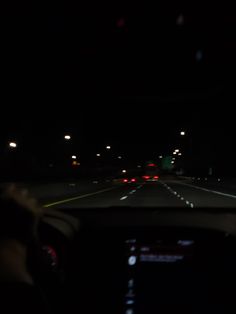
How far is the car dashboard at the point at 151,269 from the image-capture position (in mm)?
3992

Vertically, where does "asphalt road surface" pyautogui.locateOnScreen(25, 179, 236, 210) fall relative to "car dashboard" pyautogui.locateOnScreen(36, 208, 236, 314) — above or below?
above

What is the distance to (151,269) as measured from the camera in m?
4.21

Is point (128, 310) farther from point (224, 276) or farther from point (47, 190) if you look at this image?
point (47, 190)

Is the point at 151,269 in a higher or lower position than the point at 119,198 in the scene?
lower

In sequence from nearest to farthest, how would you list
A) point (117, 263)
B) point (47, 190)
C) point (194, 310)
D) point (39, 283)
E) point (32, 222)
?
point (32, 222) → point (39, 283) → point (194, 310) → point (117, 263) → point (47, 190)

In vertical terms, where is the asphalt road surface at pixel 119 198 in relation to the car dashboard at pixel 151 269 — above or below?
above

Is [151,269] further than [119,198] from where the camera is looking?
No

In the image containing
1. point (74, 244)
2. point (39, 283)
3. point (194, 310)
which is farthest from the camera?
point (74, 244)

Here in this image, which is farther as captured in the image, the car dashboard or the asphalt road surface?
the asphalt road surface

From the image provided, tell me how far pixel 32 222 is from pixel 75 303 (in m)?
1.33

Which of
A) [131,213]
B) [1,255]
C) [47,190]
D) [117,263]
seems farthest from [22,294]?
[47,190]

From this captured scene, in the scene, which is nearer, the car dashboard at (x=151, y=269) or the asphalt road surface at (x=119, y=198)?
the car dashboard at (x=151, y=269)

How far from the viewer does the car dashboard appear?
13.1 ft

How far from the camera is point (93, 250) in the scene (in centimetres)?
429
